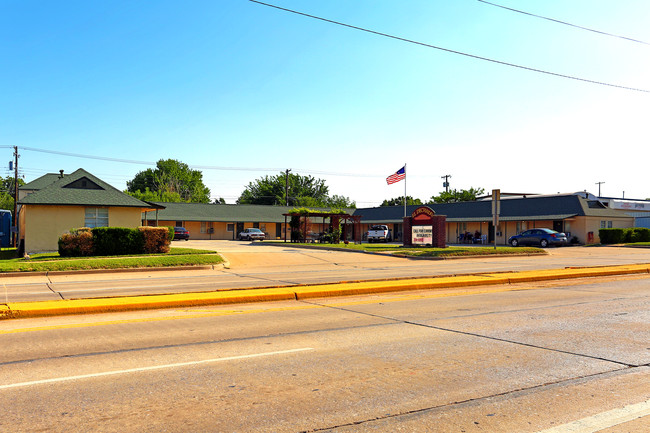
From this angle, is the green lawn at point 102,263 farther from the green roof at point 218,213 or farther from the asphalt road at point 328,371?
the green roof at point 218,213

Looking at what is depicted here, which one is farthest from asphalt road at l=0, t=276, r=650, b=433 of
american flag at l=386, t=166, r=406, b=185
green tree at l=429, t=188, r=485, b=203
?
green tree at l=429, t=188, r=485, b=203

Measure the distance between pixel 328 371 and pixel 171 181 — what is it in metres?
121

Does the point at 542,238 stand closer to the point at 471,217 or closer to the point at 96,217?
the point at 471,217

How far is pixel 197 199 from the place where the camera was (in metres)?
115

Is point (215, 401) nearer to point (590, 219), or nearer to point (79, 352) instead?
point (79, 352)

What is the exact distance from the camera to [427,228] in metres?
35.7

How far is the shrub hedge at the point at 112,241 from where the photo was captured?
81.9 ft

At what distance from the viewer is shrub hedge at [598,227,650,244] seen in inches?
1686

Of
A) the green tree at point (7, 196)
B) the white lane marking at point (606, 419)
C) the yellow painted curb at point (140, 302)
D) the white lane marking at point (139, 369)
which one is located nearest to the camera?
the white lane marking at point (606, 419)

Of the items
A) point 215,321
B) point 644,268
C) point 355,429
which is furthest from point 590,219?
point 355,429

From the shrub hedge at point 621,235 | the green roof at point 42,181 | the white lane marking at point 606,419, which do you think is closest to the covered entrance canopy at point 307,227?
the shrub hedge at point 621,235

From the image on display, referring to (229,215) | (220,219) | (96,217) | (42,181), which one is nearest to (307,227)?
(96,217)

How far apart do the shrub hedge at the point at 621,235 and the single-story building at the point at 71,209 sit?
36.8 meters

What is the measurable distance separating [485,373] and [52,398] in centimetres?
450
